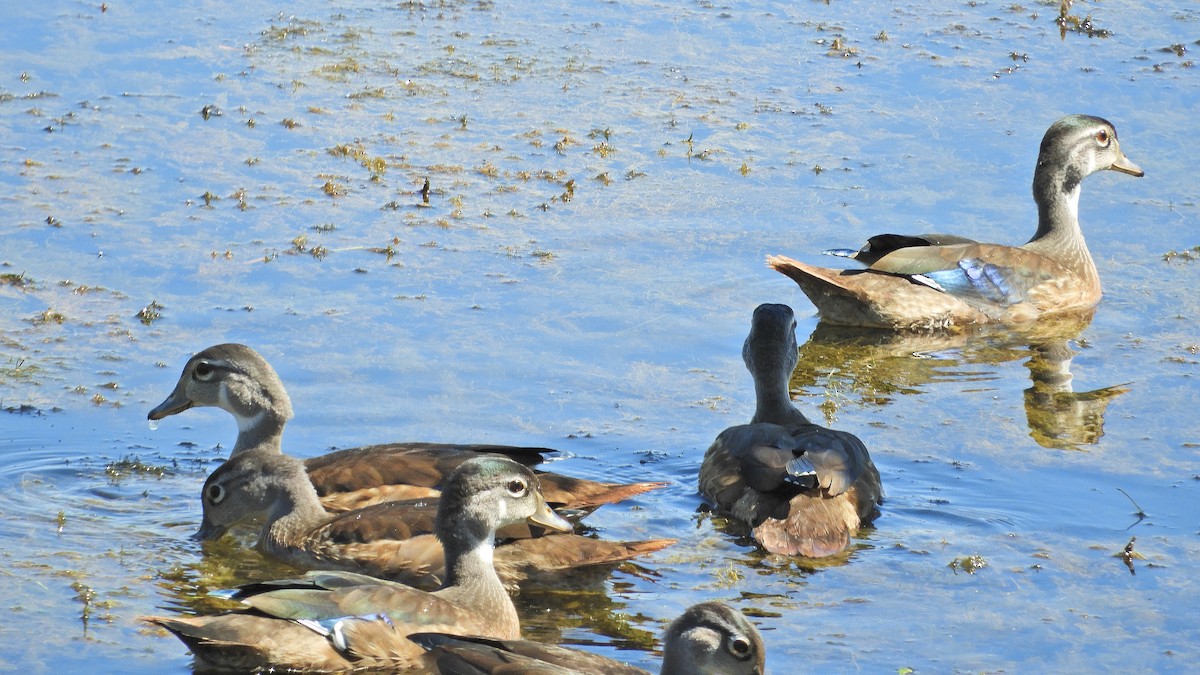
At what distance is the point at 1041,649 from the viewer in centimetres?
727

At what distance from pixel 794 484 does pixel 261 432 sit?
2.69m

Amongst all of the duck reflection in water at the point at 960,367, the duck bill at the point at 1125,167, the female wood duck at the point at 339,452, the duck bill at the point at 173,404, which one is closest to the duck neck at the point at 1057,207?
the duck bill at the point at 1125,167

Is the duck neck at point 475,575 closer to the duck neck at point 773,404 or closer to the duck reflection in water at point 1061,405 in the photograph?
the duck neck at point 773,404

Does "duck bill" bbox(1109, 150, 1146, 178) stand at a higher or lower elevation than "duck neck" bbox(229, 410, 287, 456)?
higher

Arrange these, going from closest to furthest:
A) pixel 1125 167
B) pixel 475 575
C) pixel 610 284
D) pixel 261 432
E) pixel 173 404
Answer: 1. pixel 475 575
2. pixel 261 432
3. pixel 173 404
4. pixel 610 284
5. pixel 1125 167

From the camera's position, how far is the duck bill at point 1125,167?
517 inches

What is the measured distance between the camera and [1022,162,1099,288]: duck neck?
41.6 feet

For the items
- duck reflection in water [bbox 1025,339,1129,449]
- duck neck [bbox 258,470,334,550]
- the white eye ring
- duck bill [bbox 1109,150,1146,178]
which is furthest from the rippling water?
the white eye ring

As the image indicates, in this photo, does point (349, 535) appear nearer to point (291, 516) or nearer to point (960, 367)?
point (291, 516)

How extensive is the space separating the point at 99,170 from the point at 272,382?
461 centimetres

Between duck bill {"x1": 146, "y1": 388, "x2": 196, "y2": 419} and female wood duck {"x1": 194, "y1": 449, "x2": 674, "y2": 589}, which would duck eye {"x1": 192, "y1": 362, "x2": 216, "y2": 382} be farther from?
female wood duck {"x1": 194, "y1": 449, "x2": 674, "y2": 589}

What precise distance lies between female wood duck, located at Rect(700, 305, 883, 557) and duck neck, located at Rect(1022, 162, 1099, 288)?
4.19 meters

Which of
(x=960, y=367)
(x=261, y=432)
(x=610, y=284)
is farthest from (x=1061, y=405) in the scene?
(x=261, y=432)

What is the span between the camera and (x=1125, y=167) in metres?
13.2
